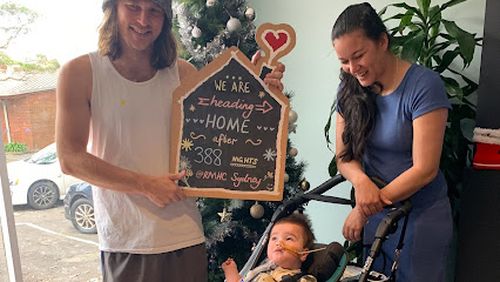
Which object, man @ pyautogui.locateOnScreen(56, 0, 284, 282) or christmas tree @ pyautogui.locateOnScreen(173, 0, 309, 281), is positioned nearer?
man @ pyautogui.locateOnScreen(56, 0, 284, 282)

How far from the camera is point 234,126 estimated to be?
1523 millimetres

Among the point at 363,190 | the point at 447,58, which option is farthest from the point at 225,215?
the point at 447,58

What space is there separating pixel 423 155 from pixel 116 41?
1.00 meters

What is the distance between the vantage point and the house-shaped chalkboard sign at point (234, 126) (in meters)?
1.47

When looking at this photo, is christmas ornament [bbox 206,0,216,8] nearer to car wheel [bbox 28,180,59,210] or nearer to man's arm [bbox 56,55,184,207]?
man's arm [bbox 56,55,184,207]

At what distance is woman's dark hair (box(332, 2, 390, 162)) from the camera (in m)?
1.57

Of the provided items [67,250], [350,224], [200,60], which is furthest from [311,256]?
[67,250]

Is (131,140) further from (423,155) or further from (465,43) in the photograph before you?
(465,43)

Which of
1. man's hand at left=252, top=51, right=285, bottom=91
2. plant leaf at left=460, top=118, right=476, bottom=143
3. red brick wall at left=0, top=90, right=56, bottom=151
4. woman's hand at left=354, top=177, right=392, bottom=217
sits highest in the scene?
man's hand at left=252, top=51, right=285, bottom=91

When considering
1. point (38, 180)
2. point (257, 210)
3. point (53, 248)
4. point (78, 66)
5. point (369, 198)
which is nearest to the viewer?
point (78, 66)

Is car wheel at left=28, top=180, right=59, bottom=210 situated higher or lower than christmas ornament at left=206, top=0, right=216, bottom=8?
lower

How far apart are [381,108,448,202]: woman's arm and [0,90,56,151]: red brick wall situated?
1669mm

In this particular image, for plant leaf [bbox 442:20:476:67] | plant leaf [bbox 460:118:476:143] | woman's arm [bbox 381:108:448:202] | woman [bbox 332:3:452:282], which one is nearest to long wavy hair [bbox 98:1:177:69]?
woman [bbox 332:3:452:282]

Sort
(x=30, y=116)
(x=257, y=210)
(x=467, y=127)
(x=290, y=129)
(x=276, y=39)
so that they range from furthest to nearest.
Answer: (x=30, y=116) → (x=467, y=127) → (x=257, y=210) → (x=290, y=129) → (x=276, y=39)
